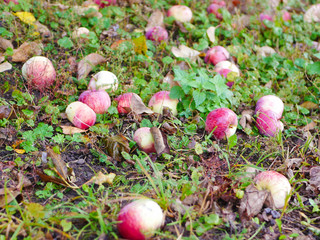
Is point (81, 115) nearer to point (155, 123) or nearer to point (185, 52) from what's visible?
point (155, 123)

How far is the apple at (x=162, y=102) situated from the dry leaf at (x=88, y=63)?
0.67 meters

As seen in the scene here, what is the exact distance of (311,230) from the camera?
1964mm

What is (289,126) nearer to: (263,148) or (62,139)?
(263,148)

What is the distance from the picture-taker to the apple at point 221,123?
2.52 metres

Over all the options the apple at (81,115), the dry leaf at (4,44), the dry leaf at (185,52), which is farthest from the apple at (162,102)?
the dry leaf at (4,44)

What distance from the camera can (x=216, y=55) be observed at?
3.47 meters

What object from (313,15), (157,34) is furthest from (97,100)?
(313,15)

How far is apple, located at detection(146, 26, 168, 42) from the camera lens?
11.6 feet

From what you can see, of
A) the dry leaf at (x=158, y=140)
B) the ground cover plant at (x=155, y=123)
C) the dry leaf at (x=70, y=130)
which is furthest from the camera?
the dry leaf at (x=70, y=130)

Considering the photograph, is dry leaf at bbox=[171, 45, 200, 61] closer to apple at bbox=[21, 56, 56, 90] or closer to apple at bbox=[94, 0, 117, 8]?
apple at bbox=[94, 0, 117, 8]

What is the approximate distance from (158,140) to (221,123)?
50 cm

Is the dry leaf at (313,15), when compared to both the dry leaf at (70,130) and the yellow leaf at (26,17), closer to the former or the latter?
the yellow leaf at (26,17)

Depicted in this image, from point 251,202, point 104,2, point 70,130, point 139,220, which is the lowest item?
point 70,130

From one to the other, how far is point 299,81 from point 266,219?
1.97 m
